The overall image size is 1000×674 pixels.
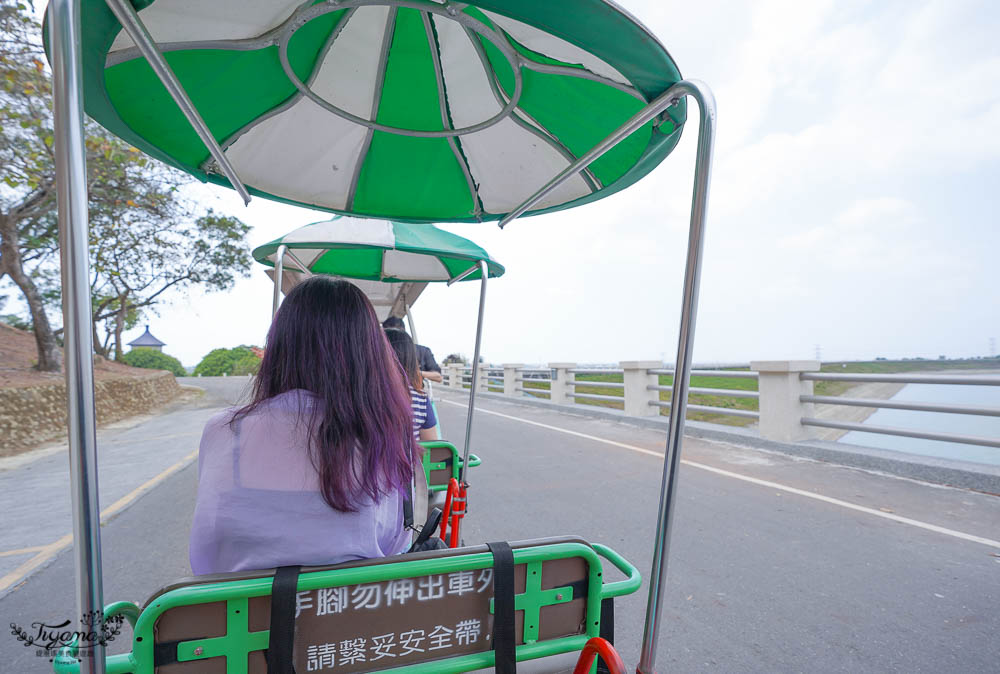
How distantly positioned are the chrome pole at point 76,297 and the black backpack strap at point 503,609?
84 cm

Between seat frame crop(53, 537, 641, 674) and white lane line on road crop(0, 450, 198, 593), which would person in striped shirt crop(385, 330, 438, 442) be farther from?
white lane line on road crop(0, 450, 198, 593)

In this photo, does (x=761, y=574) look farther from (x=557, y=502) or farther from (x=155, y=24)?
(x=155, y=24)

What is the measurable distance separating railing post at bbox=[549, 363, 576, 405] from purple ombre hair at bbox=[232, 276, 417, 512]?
12.4 m

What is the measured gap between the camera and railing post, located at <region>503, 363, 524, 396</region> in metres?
18.0

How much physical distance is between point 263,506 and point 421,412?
2238 mm

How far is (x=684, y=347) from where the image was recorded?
1.51m

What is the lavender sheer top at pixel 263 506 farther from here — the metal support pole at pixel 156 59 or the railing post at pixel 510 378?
the railing post at pixel 510 378

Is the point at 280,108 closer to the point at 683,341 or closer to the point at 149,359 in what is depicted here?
the point at 683,341

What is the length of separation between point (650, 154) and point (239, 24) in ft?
5.12

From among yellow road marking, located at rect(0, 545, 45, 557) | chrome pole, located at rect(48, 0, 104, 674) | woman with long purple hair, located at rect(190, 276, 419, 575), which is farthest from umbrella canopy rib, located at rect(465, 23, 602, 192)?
yellow road marking, located at rect(0, 545, 45, 557)

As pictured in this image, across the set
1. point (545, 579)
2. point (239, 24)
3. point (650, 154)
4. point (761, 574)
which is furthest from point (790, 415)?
point (239, 24)

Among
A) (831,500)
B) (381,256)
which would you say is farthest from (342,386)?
(831,500)

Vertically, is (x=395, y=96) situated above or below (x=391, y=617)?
above

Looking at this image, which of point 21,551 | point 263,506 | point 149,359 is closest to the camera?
point 263,506
